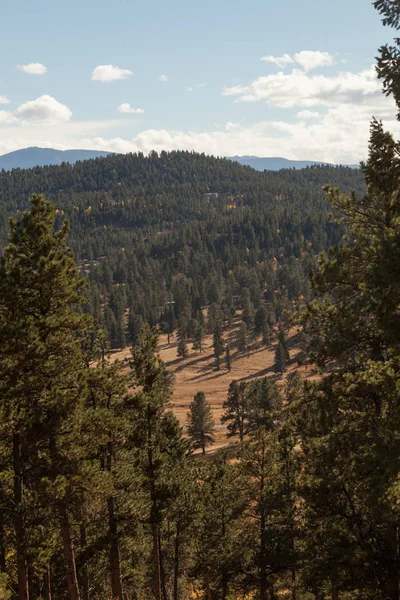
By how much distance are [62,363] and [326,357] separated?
268 inches

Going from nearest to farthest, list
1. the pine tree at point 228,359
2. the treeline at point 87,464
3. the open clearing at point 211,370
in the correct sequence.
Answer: the treeline at point 87,464, the open clearing at point 211,370, the pine tree at point 228,359

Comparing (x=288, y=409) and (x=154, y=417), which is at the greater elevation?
(x=288, y=409)

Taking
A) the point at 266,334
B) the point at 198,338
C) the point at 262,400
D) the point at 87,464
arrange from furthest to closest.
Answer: the point at 198,338
the point at 266,334
the point at 262,400
the point at 87,464

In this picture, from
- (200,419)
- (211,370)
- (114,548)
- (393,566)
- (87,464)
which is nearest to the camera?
(393,566)

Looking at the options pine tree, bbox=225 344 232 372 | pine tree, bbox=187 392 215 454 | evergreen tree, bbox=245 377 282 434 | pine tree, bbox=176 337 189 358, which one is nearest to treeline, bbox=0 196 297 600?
evergreen tree, bbox=245 377 282 434

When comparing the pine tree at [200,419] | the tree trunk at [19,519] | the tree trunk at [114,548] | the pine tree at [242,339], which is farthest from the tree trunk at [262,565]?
the pine tree at [242,339]

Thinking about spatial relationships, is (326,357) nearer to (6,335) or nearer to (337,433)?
(337,433)

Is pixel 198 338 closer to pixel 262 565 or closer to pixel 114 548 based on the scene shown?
pixel 262 565

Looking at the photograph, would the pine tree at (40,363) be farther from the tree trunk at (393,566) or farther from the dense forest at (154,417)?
the tree trunk at (393,566)

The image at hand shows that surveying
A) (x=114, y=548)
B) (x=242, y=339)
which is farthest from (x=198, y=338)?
(x=114, y=548)

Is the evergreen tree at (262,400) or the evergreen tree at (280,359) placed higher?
the evergreen tree at (262,400)

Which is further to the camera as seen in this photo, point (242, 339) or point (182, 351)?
point (182, 351)

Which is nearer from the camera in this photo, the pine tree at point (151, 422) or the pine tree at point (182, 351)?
the pine tree at point (151, 422)

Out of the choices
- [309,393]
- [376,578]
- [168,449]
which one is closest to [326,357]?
[309,393]
